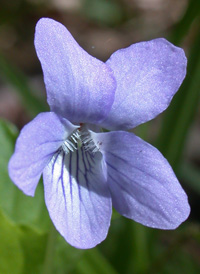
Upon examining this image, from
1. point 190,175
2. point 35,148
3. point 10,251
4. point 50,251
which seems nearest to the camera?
point 35,148

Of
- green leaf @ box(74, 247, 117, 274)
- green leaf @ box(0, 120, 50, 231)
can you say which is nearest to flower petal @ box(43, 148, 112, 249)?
green leaf @ box(0, 120, 50, 231)

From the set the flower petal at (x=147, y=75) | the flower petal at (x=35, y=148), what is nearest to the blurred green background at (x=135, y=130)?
the flower petal at (x=35, y=148)

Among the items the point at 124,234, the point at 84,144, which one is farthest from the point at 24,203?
the point at 124,234

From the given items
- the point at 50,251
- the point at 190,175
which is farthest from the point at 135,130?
the point at 50,251

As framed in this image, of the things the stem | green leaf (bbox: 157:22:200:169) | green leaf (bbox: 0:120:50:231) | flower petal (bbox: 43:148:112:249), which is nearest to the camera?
flower petal (bbox: 43:148:112:249)

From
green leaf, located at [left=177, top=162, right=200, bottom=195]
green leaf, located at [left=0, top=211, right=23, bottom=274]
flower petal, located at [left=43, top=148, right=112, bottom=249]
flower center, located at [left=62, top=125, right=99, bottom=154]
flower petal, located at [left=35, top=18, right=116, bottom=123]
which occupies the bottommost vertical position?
green leaf, located at [left=177, top=162, right=200, bottom=195]

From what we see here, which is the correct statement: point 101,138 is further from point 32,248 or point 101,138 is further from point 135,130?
point 135,130

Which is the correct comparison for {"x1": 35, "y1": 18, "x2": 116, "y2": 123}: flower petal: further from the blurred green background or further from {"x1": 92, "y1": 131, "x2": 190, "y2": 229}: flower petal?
the blurred green background
